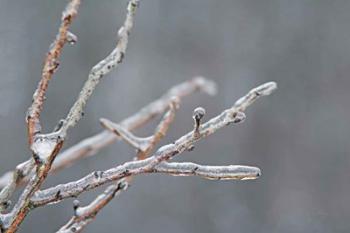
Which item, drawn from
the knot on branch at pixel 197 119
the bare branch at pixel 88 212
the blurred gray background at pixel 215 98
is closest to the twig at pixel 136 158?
the bare branch at pixel 88 212

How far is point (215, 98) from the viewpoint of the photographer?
11.1 feet

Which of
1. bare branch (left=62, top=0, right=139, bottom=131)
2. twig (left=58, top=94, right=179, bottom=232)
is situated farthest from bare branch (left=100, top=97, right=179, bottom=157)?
bare branch (left=62, top=0, right=139, bottom=131)

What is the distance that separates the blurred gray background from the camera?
3201mm

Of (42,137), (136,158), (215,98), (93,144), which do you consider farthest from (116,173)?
(215,98)

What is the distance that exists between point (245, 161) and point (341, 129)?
0.49 m

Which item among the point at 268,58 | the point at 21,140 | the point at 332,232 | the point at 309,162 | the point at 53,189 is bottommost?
the point at 53,189

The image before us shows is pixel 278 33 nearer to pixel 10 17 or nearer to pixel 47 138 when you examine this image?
pixel 10 17

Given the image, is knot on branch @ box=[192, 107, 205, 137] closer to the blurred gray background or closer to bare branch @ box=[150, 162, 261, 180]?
bare branch @ box=[150, 162, 261, 180]

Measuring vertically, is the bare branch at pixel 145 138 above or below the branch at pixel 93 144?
below

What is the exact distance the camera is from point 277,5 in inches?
137

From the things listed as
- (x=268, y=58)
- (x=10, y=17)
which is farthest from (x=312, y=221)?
(x=10, y=17)

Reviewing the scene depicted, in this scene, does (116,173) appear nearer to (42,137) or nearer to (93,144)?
(42,137)

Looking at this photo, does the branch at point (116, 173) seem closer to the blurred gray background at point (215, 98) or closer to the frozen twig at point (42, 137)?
the frozen twig at point (42, 137)

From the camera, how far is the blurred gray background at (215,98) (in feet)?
10.5
